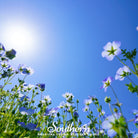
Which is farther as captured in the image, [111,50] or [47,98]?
[47,98]

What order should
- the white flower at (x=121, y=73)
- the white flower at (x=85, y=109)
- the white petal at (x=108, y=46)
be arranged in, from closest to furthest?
the white flower at (x=121, y=73) < the white petal at (x=108, y=46) < the white flower at (x=85, y=109)

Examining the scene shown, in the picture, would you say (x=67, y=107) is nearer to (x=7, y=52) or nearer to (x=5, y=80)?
(x=5, y=80)

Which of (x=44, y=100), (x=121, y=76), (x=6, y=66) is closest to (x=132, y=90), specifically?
(x=121, y=76)

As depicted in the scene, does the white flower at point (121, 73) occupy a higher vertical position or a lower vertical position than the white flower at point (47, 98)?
lower

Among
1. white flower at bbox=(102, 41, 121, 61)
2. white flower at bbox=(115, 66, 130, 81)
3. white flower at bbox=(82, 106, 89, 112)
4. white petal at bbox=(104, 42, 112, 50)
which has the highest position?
white petal at bbox=(104, 42, 112, 50)

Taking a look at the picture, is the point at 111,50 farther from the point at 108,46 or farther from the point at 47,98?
the point at 47,98

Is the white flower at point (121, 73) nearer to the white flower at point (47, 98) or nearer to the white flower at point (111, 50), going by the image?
the white flower at point (111, 50)

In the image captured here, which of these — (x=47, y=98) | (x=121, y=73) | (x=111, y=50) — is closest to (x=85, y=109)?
(x=47, y=98)

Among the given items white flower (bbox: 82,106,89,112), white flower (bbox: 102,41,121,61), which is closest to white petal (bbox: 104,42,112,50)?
white flower (bbox: 102,41,121,61)

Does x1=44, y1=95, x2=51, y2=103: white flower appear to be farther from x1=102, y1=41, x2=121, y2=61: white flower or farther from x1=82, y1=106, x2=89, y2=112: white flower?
x1=102, y1=41, x2=121, y2=61: white flower

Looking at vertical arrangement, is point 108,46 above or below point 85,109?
above

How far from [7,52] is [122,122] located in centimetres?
195

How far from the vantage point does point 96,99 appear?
2.50m

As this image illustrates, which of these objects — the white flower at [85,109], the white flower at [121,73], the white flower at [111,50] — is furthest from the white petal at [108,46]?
the white flower at [85,109]
